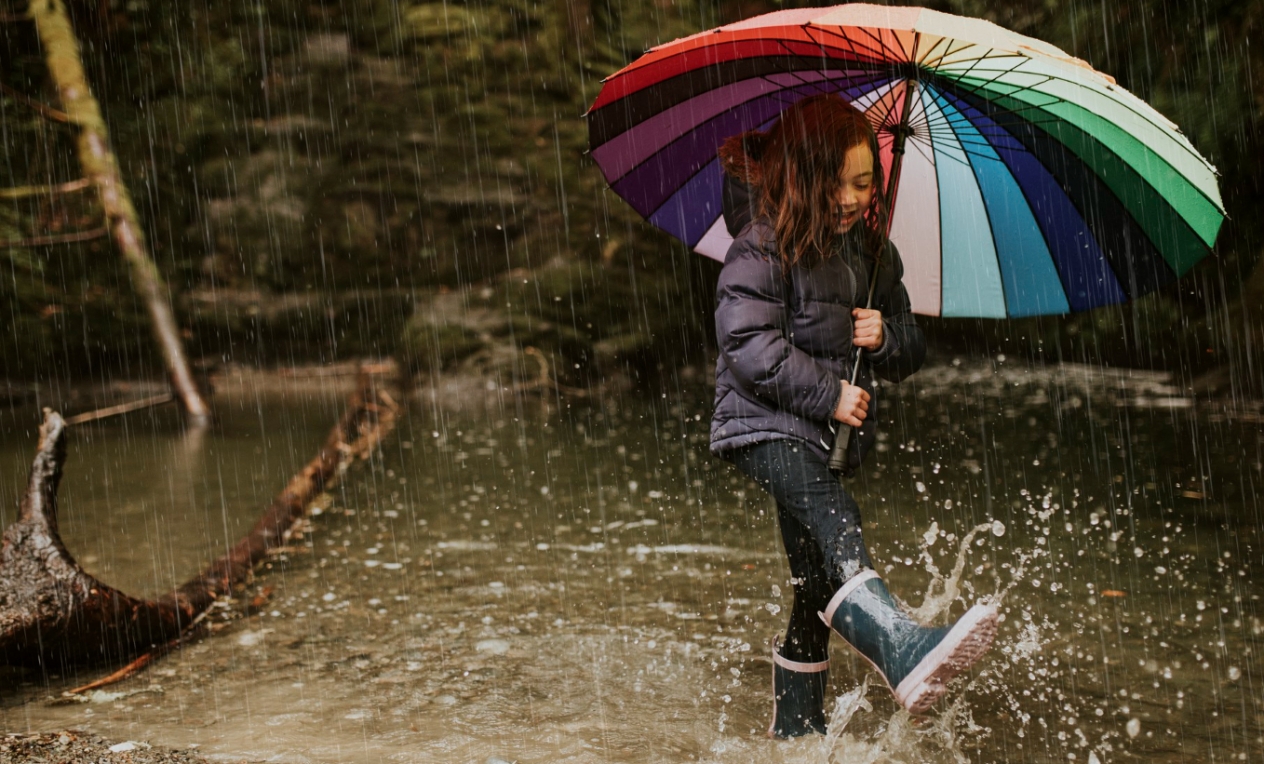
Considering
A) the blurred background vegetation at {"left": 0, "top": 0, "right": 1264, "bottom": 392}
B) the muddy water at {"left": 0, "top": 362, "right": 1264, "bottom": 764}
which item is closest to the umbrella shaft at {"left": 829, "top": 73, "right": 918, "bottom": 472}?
the muddy water at {"left": 0, "top": 362, "right": 1264, "bottom": 764}

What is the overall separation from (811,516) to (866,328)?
2.03 ft

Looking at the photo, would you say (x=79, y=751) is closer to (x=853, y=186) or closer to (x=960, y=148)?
(x=853, y=186)

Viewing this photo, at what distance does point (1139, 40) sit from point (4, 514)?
9516 millimetres

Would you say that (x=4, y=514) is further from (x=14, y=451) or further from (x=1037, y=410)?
(x=1037, y=410)

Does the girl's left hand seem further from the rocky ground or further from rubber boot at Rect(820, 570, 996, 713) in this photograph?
the rocky ground

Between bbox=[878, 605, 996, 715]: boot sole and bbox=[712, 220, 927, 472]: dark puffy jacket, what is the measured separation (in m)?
0.70

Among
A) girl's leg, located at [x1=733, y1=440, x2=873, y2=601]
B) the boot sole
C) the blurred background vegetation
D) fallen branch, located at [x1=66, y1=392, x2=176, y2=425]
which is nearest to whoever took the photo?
the boot sole

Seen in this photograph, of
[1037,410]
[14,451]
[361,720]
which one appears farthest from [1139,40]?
[14,451]

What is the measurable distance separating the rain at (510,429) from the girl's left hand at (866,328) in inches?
35.3

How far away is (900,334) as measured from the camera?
11.6ft

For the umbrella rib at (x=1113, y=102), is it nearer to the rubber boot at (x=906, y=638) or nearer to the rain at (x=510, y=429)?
the rain at (x=510, y=429)

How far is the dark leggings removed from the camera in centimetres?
318

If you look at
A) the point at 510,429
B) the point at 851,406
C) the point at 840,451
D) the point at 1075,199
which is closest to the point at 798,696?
the point at 840,451

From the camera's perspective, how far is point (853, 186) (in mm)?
3318
